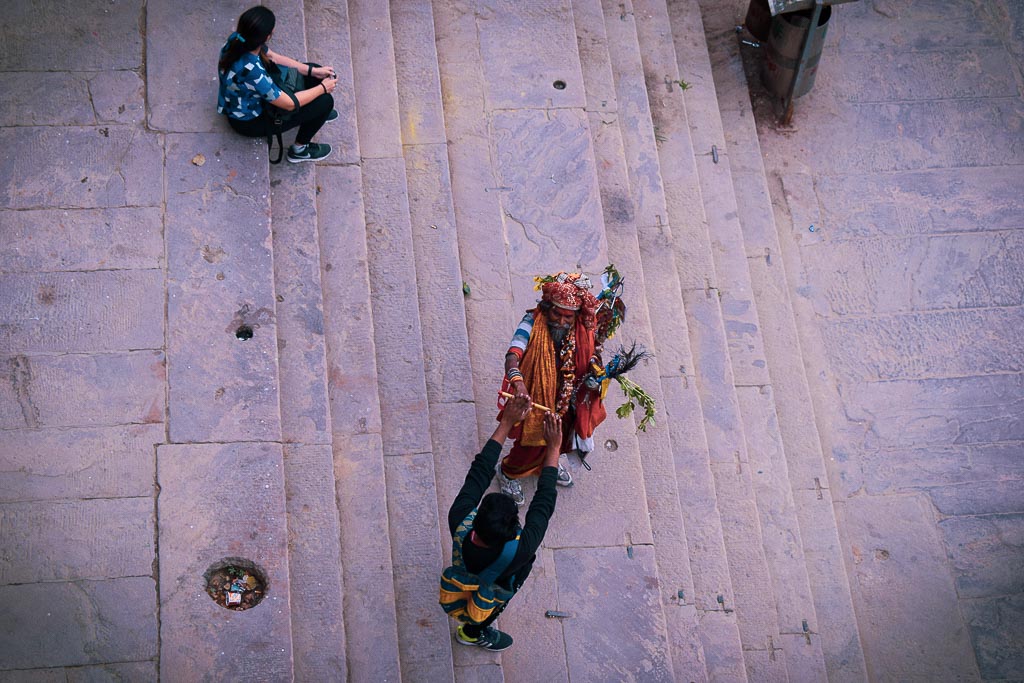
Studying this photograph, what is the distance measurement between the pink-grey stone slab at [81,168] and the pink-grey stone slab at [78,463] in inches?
64.7

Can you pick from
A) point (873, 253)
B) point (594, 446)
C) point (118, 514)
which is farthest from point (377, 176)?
point (873, 253)

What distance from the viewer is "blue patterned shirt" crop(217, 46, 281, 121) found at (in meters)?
6.06

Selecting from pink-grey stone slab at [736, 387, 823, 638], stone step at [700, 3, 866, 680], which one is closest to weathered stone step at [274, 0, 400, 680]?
pink-grey stone slab at [736, 387, 823, 638]

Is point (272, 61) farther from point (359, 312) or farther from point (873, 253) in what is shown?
point (873, 253)

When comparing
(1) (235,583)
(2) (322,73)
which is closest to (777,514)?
(1) (235,583)

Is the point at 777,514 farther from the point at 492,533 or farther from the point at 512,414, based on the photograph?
the point at 492,533

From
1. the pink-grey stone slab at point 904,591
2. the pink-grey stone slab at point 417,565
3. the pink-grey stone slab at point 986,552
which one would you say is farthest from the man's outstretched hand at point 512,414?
the pink-grey stone slab at point 986,552

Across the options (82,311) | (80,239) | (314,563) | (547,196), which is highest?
(80,239)

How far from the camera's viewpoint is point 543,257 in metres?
7.17

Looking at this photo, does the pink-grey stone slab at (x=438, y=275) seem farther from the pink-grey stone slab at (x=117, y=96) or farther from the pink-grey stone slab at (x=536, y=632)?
the pink-grey stone slab at (x=117, y=96)

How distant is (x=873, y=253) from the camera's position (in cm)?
841

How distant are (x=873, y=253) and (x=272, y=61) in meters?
5.45

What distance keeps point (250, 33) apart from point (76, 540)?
328cm

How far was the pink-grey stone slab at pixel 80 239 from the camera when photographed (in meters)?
6.16
